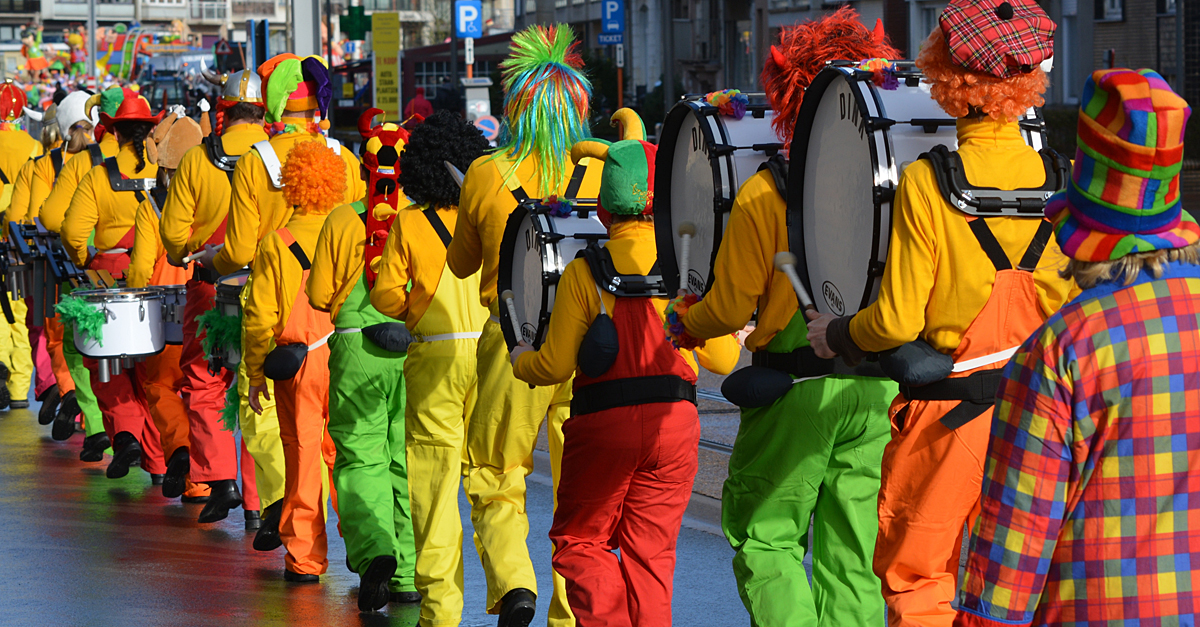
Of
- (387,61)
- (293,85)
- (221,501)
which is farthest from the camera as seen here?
(387,61)

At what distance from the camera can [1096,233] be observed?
7.92 feet

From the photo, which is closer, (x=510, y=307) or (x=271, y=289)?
(x=510, y=307)

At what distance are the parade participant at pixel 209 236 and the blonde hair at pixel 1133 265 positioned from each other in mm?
5186

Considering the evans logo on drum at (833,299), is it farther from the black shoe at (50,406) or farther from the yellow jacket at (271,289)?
the black shoe at (50,406)

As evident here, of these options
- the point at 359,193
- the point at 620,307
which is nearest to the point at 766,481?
the point at 620,307

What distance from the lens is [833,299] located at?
3787mm

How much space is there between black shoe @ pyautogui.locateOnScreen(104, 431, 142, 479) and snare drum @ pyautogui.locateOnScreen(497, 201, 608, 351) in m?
4.65

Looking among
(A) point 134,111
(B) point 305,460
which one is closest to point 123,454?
(A) point 134,111

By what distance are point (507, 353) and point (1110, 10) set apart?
24352mm

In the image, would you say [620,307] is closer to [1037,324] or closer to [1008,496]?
[1037,324]

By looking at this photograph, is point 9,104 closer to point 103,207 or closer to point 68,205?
point 68,205

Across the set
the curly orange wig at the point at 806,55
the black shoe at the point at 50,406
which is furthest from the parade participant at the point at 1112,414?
the black shoe at the point at 50,406

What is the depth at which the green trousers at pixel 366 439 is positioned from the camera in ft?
18.6

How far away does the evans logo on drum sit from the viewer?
12.3ft
